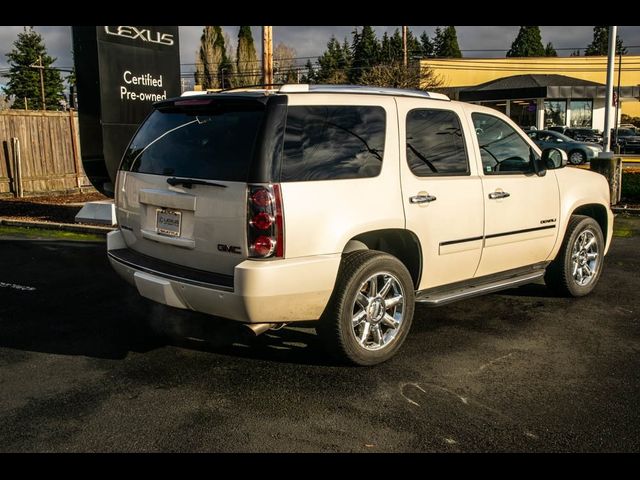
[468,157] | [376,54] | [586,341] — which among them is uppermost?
[376,54]

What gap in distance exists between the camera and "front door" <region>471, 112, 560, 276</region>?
17.7 ft

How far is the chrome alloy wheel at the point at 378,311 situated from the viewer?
4.50 m

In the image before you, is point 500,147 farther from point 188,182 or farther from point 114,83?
point 114,83

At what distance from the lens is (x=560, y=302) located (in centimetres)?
626

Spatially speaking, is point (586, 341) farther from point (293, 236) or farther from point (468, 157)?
point (293, 236)

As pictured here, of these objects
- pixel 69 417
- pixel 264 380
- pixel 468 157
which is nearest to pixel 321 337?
pixel 264 380

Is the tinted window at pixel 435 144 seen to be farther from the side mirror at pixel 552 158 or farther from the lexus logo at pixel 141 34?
the lexus logo at pixel 141 34

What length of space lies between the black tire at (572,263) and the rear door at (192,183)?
11.9 feet

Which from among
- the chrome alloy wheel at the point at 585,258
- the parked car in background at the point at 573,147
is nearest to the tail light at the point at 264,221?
the chrome alloy wheel at the point at 585,258

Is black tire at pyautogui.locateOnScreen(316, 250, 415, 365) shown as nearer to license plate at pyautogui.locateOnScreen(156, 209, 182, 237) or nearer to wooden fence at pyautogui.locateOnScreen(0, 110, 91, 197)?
license plate at pyautogui.locateOnScreen(156, 209, 182, 237)

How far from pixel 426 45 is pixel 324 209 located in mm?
105927

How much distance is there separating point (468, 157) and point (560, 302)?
6.56ft

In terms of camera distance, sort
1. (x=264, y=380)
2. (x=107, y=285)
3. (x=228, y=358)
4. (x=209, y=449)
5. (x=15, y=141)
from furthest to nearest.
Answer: (x=15, y=141) → (x=107, y=285) → (x=228, y=358) → (x=264, y=380) → (x=209, y=449)
